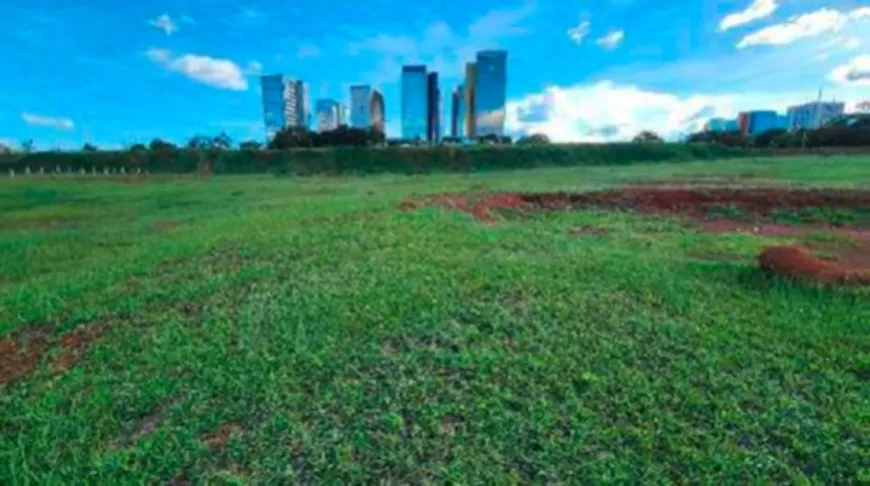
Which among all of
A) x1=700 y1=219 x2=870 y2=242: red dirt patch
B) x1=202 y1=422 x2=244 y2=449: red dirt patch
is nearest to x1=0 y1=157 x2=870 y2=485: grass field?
x1=202 y1=422 x2=244 y2=449: red dirt patch

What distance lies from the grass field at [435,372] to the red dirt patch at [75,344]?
0.08 feet

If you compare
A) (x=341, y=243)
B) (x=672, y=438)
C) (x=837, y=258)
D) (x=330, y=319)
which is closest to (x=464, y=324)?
(x=330, y=319)

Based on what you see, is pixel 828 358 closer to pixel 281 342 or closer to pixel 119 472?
pixel 281 342

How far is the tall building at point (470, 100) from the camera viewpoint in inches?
2776

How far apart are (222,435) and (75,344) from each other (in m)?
2.61

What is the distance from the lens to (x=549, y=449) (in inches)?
120

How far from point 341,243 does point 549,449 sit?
5812 mm

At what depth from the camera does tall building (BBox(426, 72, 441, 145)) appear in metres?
71.8

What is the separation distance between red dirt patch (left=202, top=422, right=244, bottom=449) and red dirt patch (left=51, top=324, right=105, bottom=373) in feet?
6.48

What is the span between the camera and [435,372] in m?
3.90

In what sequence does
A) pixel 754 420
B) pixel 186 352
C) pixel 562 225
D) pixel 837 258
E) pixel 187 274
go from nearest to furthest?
pixel 754 420
pixel 186 352
pixel 187 274
pixel 837 258
pixel 562 225

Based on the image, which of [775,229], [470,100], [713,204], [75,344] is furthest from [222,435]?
[470,100]

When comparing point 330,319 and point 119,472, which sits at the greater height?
point 330,319

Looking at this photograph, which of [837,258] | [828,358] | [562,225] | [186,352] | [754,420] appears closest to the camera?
[754,420]
